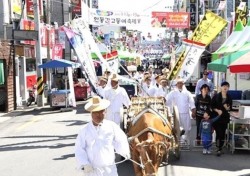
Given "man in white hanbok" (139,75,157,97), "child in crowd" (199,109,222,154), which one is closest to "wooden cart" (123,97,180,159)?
"child in crowd" (199,109,222,154)

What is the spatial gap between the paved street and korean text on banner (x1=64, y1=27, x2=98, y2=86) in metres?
1.97

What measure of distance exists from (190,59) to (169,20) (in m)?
21.2

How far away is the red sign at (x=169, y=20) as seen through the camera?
32531 millimetres

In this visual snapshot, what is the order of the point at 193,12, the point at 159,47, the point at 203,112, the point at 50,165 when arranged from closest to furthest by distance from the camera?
the point at 50,165 < the point at 203,112 < the point at 193,12 < the point at 159,47

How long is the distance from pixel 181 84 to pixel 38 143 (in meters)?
4.55

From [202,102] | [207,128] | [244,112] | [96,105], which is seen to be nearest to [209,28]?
[202,102]

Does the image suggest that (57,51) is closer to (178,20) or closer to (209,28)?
(178,20)

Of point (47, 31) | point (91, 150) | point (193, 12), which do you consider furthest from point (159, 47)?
point (91, 150)

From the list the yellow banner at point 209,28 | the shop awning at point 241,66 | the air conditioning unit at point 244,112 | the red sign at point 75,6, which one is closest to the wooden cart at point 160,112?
the shop awning at point 241,66

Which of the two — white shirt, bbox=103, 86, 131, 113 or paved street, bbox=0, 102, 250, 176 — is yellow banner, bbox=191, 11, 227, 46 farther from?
white shirt, bbox=103, 86, 131, 113

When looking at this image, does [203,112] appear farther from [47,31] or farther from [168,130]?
[47,31]

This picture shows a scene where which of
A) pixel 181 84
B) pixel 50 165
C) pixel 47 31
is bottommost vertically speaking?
pixel 50 165

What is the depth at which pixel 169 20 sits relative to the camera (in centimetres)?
3312

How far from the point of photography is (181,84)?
9844mm
